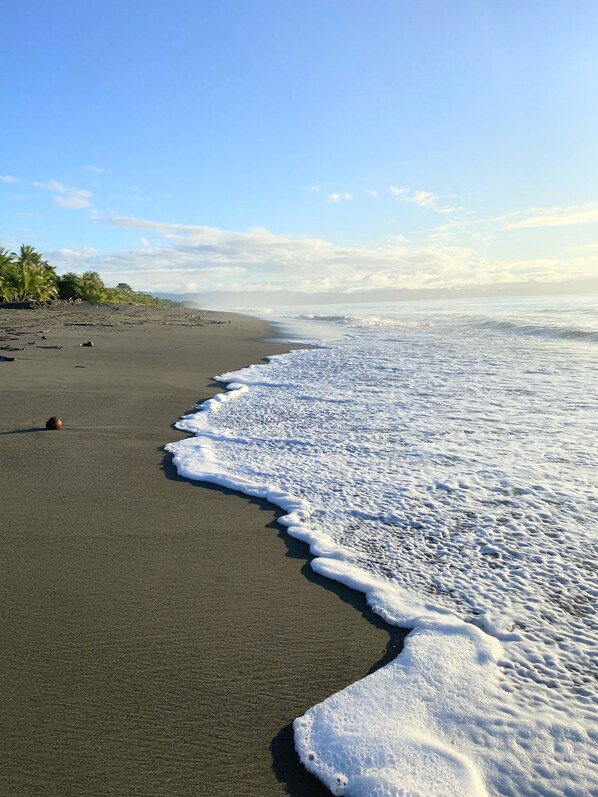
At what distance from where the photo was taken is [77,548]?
324 centimetres

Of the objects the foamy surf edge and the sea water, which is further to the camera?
the sea water

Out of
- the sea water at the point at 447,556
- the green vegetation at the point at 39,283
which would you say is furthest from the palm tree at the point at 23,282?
the sea water at the point at 447,556

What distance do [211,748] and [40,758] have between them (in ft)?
1.85

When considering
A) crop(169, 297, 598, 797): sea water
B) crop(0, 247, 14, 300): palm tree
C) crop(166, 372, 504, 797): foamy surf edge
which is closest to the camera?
crop(166, 372, 504, 797): foamy surf edge

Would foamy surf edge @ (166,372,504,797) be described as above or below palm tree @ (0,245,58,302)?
below

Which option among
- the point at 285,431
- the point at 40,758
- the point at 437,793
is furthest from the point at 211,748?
the point at 285,431

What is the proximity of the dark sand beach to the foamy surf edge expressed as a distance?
0.09 metres

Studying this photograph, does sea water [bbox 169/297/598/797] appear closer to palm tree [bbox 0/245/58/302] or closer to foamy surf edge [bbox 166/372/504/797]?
foamy surf edge [bbox 166/372/504/797]

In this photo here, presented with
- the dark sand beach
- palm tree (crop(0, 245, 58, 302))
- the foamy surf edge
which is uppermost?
palm tree (crop(0, 245, 58, 302))

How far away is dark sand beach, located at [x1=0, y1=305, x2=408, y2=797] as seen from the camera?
180 centimetres

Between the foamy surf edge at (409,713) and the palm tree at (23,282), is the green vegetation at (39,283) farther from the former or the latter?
the foamy surf edge at (409,713)

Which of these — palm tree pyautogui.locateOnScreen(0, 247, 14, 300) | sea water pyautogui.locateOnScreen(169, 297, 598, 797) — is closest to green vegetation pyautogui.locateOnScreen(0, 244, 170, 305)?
palm tree pyautogui.locateOnScreen(0, 247, 14, 300)

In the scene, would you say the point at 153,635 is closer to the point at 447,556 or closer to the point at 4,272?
the point at 447,556

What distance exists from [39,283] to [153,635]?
35208 mm
